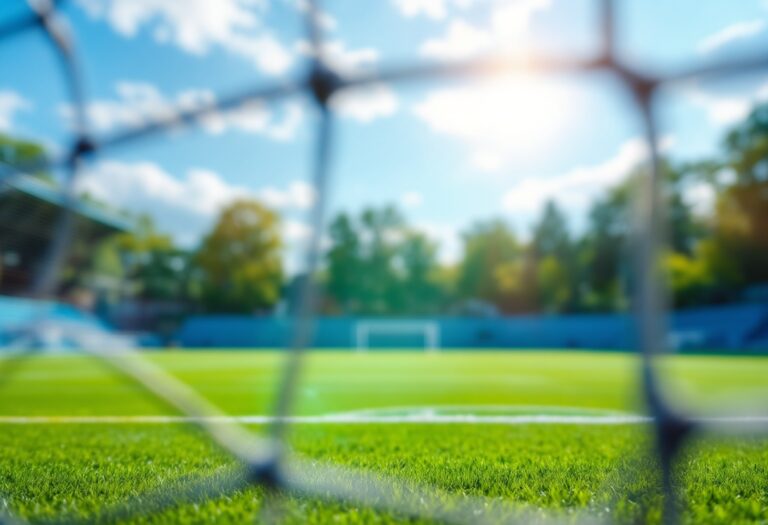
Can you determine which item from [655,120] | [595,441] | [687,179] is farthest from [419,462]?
[687,179]

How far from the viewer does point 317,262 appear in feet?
2.73

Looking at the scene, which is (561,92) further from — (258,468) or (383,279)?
(383,279)

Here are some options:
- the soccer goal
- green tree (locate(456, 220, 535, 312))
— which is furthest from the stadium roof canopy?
green tree (locate(456, 220, 535, 312))

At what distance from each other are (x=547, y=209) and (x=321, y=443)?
33.7 meters

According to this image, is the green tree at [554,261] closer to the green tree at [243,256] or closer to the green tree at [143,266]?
the green tree at [243,256]

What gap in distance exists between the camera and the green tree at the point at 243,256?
25.8m

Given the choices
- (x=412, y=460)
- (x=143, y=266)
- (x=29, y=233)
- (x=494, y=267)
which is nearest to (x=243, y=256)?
(x=143, y=266)

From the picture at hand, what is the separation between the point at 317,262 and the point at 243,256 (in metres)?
25.8

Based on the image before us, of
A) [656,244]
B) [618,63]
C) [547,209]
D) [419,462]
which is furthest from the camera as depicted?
[547,209]

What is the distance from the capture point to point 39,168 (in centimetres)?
129

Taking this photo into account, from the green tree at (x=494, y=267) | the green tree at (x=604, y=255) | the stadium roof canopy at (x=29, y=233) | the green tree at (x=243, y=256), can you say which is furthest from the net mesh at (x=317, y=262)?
the green tree at (x=604, y=255)

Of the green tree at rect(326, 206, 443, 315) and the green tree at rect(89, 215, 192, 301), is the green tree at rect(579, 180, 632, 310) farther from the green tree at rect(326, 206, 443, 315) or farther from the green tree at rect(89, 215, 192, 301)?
the green tree at rect(89, 215, 192, 301)

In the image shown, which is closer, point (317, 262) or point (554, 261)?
point (317, 262)

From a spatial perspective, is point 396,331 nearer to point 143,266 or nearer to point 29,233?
point 143,266
